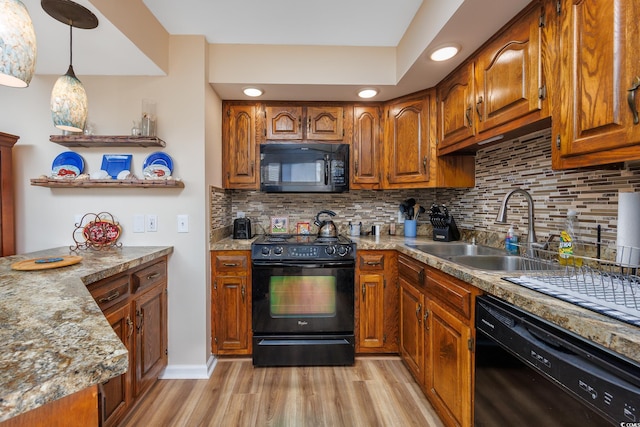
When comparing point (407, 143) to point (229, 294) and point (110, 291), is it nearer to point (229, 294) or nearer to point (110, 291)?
point (229, 294)

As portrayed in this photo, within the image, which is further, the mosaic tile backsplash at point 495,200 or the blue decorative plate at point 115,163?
the blue decorative plate at point 115,163

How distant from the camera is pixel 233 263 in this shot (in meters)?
2.09

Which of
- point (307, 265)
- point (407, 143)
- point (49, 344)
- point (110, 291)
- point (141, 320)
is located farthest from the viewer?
point (407, 143)

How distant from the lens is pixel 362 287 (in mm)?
2119

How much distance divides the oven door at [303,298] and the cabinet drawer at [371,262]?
96 mm

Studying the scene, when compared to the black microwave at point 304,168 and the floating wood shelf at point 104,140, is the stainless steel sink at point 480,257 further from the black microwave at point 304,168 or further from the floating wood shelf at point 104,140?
the floating wood shelf at point 104,140

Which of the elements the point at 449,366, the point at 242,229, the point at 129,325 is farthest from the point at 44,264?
the point at 449,366

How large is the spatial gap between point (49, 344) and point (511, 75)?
197 centimetres

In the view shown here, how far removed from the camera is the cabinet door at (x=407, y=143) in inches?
88.0

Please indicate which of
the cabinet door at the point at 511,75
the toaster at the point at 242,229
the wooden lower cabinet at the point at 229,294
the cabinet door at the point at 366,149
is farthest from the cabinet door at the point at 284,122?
the cabinet door at the point at 511,75

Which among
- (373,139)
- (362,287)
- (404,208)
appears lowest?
(362,287)

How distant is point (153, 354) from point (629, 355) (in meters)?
2.17

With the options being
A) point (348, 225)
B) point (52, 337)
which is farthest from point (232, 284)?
point (52, 337)

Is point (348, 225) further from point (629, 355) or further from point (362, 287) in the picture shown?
point (629, 355)
